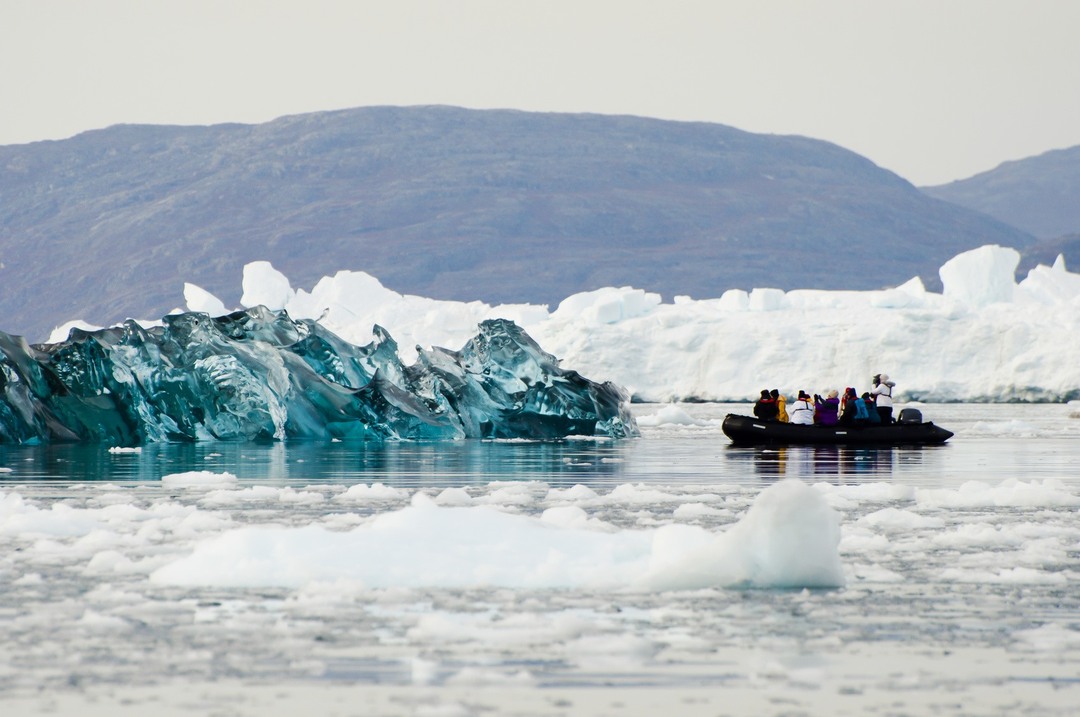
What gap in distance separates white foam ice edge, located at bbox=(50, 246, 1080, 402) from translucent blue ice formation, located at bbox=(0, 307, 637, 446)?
73.7ft

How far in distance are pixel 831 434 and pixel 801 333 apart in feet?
97.3

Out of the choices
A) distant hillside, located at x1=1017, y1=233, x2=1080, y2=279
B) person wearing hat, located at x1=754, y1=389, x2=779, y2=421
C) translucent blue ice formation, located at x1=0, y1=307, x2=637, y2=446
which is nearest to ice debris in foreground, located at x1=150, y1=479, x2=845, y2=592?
translucent blue ice formation, located at x1=0, y1=307, x2=637, y2=446

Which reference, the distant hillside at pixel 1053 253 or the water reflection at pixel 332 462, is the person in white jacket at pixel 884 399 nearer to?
the water reflection at pixel 332 462

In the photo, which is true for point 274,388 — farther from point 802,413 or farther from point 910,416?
point 910,416

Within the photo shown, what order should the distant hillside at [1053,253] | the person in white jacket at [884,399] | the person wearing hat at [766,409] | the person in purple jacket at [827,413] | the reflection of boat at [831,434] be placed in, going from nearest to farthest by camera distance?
the reflection of boat at [831,434], the person in purple jacket at [827,413], the person in white jacket at [884,399], the person wearing hat at [766,409], the distant hillside at [1053,253]

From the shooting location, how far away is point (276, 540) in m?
8.90

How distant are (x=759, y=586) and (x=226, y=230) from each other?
188 meters

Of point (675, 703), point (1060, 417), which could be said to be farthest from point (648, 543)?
point (1060, 417)

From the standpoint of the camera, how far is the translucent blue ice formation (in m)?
24.8

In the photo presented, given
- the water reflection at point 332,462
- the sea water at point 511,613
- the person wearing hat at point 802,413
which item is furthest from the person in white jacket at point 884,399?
the sea water at point 511,613

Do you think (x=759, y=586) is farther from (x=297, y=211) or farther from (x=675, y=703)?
(x=297, y=211)

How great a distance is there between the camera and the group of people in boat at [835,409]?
88.9ft

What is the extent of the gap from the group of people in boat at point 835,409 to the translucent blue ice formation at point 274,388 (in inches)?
102

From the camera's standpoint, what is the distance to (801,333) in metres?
55.4
